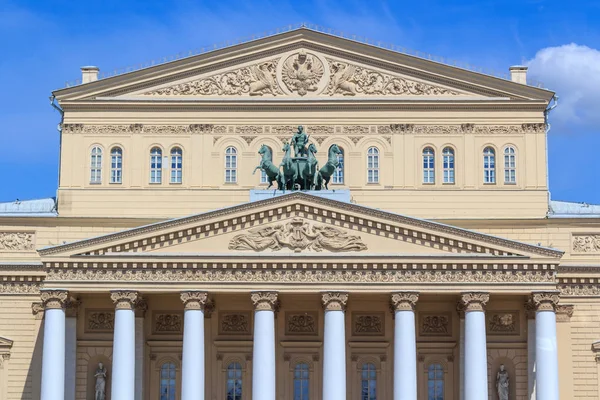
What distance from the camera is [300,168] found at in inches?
2478

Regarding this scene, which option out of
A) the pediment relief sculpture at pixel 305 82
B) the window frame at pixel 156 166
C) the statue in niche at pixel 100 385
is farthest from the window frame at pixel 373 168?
the statue in niche at pixel 100 385

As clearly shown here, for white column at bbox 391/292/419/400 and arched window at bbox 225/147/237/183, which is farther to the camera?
arched window at bbox 225/147/237/183

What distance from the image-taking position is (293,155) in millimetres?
68875

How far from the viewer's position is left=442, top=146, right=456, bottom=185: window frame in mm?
69250

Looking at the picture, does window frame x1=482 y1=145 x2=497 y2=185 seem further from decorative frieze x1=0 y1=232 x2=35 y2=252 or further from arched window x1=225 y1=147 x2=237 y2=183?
decorative frieze x1=0 y1=232 x2=35 y2=252

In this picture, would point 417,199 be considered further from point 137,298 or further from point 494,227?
point 137,298

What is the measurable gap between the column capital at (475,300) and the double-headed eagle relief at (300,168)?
7.75 metres

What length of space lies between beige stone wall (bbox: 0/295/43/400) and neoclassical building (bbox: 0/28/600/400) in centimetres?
8

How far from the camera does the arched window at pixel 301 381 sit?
64188 mm

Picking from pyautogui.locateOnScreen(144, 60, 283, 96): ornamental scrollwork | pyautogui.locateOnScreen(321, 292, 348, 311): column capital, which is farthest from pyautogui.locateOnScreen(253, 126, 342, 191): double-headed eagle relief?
pyautogui.locateOnScreen(144, 60, 283, 96): ornamental scrollwork

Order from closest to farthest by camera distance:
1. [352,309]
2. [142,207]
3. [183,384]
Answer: [183,384] → [352,309] → [142,207]

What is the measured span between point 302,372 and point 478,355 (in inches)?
327

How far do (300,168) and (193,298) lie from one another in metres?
7.05

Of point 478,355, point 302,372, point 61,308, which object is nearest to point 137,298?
point 61,308
